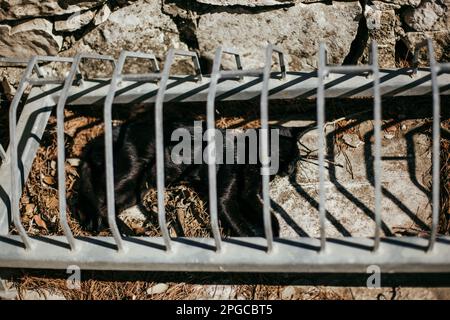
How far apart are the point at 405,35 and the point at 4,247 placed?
238cm

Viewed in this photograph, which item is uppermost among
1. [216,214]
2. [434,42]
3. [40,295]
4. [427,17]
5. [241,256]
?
[427,17]

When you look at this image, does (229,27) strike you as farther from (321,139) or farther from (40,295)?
(40,295)

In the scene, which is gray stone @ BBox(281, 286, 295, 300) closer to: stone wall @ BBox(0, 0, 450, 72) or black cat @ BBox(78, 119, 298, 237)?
black cat @ BBox(78, 119, 298, 237)

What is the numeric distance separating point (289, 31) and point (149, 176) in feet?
3.72

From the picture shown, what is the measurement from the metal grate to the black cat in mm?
353

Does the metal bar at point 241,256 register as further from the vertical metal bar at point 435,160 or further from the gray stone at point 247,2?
the gray stone at point 247,2

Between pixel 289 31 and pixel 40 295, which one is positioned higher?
pixel 289 31

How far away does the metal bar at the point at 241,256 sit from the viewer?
250 centimetres

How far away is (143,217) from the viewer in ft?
10.9

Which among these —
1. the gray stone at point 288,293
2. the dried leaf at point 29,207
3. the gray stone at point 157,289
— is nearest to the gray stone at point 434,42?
the gray stone at point 288,293

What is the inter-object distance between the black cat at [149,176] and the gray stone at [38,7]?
704mm

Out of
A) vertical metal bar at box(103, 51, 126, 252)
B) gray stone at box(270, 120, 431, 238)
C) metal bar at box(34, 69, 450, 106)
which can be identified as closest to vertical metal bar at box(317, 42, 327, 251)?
metal bar at box(34, 69, 450, 106)

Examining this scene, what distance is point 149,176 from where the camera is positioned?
11.2 ft

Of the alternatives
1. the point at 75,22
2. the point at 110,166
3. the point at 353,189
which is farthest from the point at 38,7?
the point at 353,189
